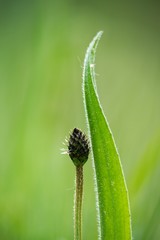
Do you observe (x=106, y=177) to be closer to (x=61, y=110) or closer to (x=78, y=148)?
(x=78, y=148)

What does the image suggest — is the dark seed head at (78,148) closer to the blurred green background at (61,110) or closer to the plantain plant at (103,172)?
the plantain plant at (103,172)

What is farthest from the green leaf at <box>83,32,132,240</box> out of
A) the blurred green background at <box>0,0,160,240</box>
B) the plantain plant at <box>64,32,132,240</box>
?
the blurred green background at <box>0,0,160,240</box>

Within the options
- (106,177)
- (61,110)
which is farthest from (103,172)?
(61,110)

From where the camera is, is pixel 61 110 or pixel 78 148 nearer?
pixel 78 148

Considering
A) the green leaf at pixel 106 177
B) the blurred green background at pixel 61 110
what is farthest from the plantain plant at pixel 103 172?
the blurred green background at pixel 61 110

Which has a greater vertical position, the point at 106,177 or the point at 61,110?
the point at 61,110

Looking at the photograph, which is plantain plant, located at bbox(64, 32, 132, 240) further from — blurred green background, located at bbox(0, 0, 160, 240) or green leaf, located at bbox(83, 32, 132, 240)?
blurred green background, located at bbox(0, 0, 160, 240)
